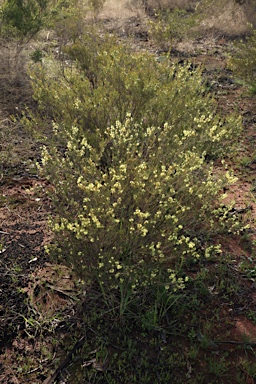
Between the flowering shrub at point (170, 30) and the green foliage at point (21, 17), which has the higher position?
the green foliage at point (21, 17)

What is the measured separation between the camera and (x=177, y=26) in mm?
8383

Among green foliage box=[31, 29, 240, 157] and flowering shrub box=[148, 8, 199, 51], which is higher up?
green foliage box=[31, 29, 240, 157]

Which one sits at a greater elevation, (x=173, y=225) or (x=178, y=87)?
(x=178, y=87)

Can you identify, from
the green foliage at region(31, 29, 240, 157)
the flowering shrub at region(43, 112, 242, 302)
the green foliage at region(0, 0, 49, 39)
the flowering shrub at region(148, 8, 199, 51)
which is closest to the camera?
the flowering shrub at region(43, 112, 242, 302)

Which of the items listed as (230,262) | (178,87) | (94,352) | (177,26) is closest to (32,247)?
(94,352)

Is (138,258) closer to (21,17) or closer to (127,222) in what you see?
(127,222)

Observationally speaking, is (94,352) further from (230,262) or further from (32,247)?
(230,262)

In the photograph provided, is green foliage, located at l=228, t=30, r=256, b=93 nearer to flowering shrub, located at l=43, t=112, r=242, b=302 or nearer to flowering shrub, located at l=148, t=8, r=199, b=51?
flowering shrub, located at l=148, t=8, r=199, b=51

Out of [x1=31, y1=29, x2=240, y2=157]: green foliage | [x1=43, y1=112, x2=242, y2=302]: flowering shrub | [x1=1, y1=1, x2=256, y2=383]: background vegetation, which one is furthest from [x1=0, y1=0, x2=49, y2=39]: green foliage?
[x1=43, y1=112, x2=242, y2=302]: flowering shrub

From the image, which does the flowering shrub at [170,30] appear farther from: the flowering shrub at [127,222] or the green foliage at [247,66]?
the flowering shrub at [127,222]

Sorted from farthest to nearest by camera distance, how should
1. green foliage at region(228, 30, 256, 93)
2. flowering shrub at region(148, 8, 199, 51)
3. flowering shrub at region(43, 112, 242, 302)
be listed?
flowering shrub at region(148, 8, 199, 51) → green foliage at region(228, 30, 256, 93) → flowering shrub at region(43, 112, 242, 302)

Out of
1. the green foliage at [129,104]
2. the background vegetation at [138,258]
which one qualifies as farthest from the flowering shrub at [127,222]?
the green foliage at [129,104]

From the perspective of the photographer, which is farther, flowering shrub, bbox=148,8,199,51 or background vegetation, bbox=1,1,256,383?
flowering shrub, bbox=148,8,199,51

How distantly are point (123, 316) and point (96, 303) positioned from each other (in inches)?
9.2
